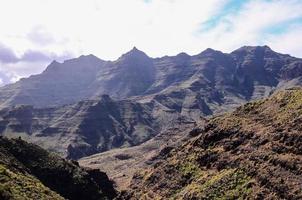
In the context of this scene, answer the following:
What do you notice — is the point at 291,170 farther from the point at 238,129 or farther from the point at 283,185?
the point at 238,129

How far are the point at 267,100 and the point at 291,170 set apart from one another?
2926 cm

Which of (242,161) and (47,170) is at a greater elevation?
(242,161)

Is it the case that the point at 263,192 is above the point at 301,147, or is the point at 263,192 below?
below

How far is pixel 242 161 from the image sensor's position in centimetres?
8619

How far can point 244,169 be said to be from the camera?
276 feet

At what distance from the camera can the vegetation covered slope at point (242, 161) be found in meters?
78.3

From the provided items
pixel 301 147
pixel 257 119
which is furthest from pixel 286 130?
pixel 257 119

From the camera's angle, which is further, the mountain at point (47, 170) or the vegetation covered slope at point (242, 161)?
the mountain at point (47, 170)

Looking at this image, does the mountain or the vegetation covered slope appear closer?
the vegetation covered slope

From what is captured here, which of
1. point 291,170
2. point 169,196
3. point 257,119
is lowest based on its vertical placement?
point 169,196

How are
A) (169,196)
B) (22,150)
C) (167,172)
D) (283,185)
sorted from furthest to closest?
(22,150)
(167,172)
(169,196)
(283,185)

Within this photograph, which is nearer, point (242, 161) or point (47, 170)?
point (242, 161)

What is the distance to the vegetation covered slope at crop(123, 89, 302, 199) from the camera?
78.3 metres

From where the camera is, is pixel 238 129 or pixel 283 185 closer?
pixel 283 185
